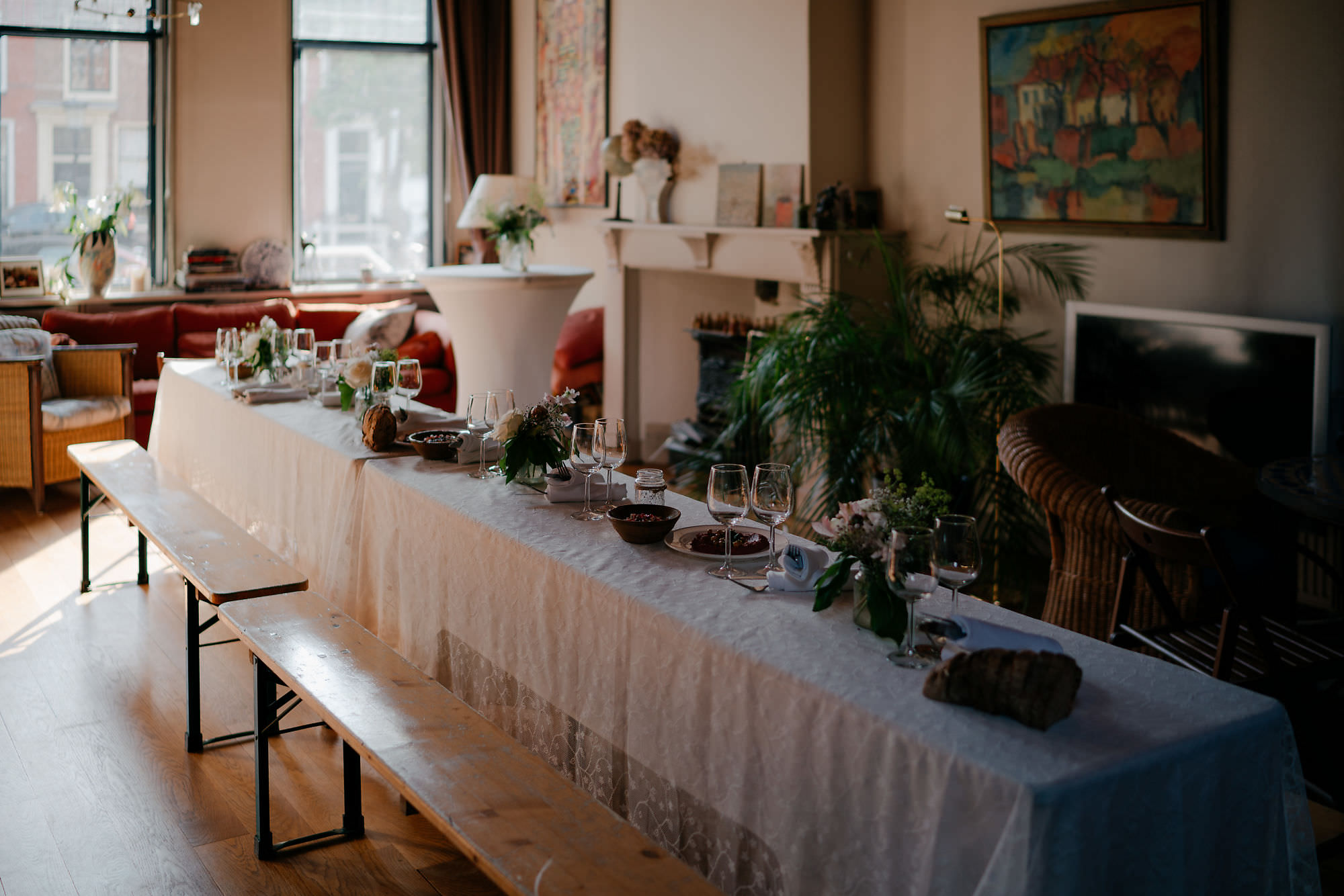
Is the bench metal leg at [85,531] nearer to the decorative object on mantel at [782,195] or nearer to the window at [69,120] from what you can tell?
the decorative object on mantel at [782,195]

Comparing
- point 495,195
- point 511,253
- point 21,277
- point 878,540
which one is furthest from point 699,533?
point 21,277

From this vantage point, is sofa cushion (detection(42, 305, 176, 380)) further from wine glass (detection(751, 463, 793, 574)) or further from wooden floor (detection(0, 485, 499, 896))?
wine glass (detection(751, 463, 793, 574))

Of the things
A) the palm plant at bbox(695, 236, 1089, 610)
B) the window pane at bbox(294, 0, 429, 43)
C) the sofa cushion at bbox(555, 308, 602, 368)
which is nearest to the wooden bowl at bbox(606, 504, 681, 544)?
the palm plant at bbox(695, 236, 1089, 610)

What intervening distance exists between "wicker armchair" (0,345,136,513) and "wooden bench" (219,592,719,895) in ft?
12.7

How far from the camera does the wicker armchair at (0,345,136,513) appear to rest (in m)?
6.05

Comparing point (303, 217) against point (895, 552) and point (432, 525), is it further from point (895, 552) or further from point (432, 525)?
point (895, 552)

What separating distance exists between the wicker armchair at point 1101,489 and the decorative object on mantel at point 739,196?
256 centimetres

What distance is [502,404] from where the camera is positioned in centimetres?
316

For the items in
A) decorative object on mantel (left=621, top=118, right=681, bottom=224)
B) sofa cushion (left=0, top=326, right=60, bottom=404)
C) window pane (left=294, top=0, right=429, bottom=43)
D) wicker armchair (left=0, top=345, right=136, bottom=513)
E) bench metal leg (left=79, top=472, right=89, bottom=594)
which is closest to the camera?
bench metal leg (left=79, top=472, right=89, bottom=594)

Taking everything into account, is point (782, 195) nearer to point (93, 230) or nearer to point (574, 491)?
point (574, 491)

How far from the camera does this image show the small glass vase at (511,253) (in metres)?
5.67

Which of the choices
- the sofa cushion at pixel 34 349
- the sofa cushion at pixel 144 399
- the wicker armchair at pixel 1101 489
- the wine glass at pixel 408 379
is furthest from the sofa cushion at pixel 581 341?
the wicker armchair at pixel 1101 489

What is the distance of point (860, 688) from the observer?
1.72 meters

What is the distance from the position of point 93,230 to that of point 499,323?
3.88 meters
